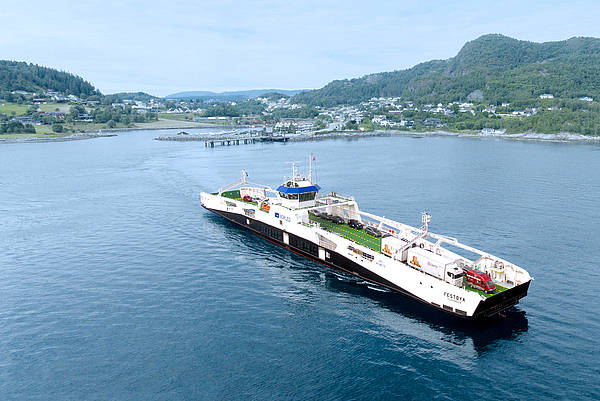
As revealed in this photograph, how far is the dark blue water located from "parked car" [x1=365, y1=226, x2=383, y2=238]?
7503mm

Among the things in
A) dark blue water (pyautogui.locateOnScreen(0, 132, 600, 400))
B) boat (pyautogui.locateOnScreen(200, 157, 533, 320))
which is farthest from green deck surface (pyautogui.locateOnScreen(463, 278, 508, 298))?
dark blue water (pyautogui.locateOnScreen(0, 132, 600, 400))

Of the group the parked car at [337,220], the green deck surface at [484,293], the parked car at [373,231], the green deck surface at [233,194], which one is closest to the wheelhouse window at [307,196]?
the parked car at [337,220]

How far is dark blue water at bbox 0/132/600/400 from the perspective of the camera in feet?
95.2

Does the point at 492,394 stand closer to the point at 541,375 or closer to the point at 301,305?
the point at 541,375

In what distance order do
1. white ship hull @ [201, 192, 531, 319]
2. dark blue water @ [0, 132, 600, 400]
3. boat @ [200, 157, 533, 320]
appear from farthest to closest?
boat @ [200, 157, 533, 320]
white ship hull @ [201, 192, 531, 319]
dark blue water @ [0, 132, 600, 400]

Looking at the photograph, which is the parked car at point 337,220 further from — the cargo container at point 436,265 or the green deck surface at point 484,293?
the green deck surface at point 484,293

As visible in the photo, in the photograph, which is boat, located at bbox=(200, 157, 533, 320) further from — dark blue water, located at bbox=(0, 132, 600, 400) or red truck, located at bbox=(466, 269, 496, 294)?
dark blue water, located at bbox=(0, 132, 600, 400)

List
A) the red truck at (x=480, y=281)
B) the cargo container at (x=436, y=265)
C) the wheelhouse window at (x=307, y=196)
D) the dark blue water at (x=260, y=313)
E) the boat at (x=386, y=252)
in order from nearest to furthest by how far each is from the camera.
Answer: the dark blue water at (x=260, y=313), the red truck at (x=480, y=281), the boat at (x=386, y=252), the cargo container at (x=436, y=265), the wheelhouse window at (x=307, y=196)

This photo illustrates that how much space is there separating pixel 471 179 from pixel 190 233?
231 ft

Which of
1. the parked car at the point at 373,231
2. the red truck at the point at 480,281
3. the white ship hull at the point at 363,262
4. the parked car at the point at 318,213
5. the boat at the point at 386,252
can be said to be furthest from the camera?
the parked car at the point at 318,213

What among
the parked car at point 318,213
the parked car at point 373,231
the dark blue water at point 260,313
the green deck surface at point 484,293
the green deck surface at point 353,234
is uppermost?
the parked car at point 318,213

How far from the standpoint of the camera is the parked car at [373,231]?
4972 cm

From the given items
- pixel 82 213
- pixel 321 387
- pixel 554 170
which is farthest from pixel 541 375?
pixel 554 170

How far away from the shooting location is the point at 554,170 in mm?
108062
